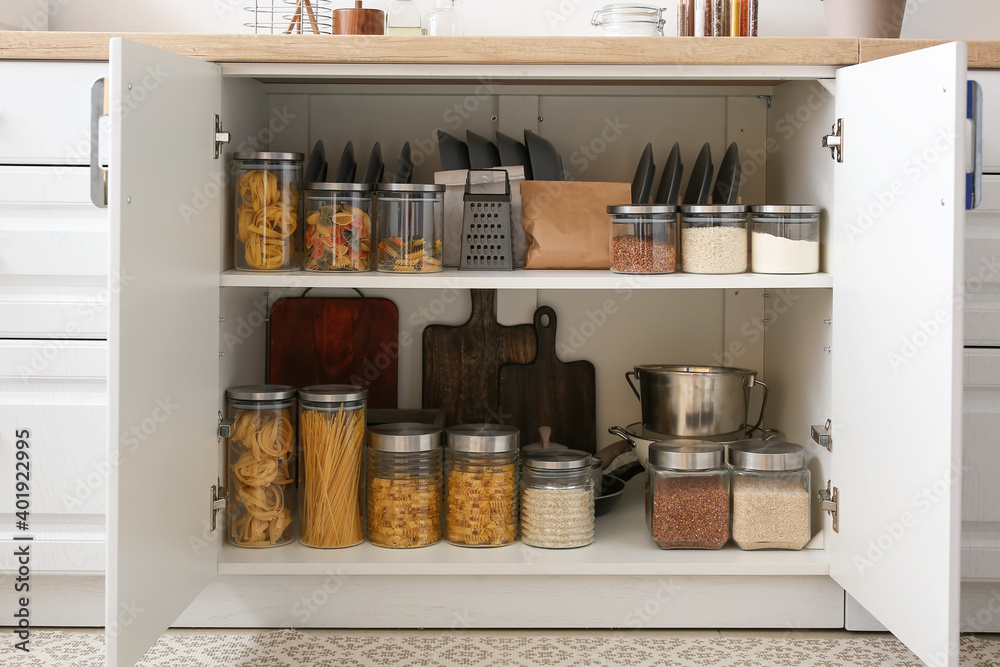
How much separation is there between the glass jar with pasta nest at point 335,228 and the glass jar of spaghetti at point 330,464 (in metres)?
0.21

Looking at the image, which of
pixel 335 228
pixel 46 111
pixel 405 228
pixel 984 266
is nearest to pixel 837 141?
pixel 984 266

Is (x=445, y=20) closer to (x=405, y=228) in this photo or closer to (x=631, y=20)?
(x=631, y=20)

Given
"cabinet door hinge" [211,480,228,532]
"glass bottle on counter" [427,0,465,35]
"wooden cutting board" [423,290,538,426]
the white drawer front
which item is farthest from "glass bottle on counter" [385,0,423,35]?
the white drawer front

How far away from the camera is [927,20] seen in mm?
1805

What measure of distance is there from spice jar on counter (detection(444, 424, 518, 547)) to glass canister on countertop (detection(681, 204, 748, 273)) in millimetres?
414

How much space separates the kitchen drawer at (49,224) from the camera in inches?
52.3

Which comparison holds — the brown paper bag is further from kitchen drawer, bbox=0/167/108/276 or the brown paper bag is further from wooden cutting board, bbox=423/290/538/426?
kitchen drawer, bbox=0/167/108/276

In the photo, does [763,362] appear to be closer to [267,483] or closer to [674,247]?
[674,247]

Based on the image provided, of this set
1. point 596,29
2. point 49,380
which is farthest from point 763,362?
point 49,380

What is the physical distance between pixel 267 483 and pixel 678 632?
71 cm

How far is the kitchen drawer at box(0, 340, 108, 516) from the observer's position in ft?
4.42

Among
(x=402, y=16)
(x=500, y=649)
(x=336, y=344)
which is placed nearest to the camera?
(x=500, y=649)

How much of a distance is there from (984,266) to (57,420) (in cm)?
142

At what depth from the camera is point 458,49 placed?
1303mm
